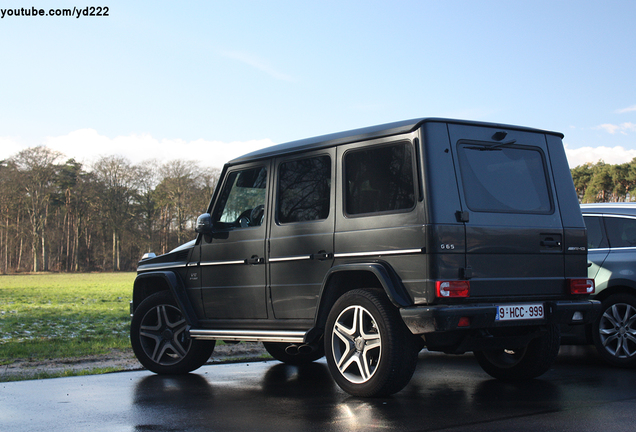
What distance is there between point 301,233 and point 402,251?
1.31m

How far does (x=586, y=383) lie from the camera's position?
652 cm

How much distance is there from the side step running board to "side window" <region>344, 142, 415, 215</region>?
4.07 feet

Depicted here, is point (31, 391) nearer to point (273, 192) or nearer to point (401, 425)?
point (273, 192)

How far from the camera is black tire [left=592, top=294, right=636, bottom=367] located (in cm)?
760

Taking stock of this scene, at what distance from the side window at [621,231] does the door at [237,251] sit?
13.3 feet

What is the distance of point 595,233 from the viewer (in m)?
8.24

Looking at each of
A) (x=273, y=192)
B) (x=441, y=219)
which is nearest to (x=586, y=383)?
(x=441, y=219)

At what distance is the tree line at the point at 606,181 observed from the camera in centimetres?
4469

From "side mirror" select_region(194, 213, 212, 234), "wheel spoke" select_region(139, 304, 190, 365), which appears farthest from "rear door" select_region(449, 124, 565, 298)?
"wheel spoke" select_region(139, 304, 190, 365)

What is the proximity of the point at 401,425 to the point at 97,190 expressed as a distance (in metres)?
63.1

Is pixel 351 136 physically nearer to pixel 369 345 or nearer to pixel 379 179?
pixel 379 179

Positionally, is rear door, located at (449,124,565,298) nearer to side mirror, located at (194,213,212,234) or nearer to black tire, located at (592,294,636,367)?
black tire, located at (592,294,636,367)

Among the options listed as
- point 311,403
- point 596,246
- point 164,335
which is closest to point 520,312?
point 311,403

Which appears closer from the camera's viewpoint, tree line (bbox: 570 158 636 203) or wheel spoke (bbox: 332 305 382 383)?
wheel spoke (bbox: 332 305 382 383)
